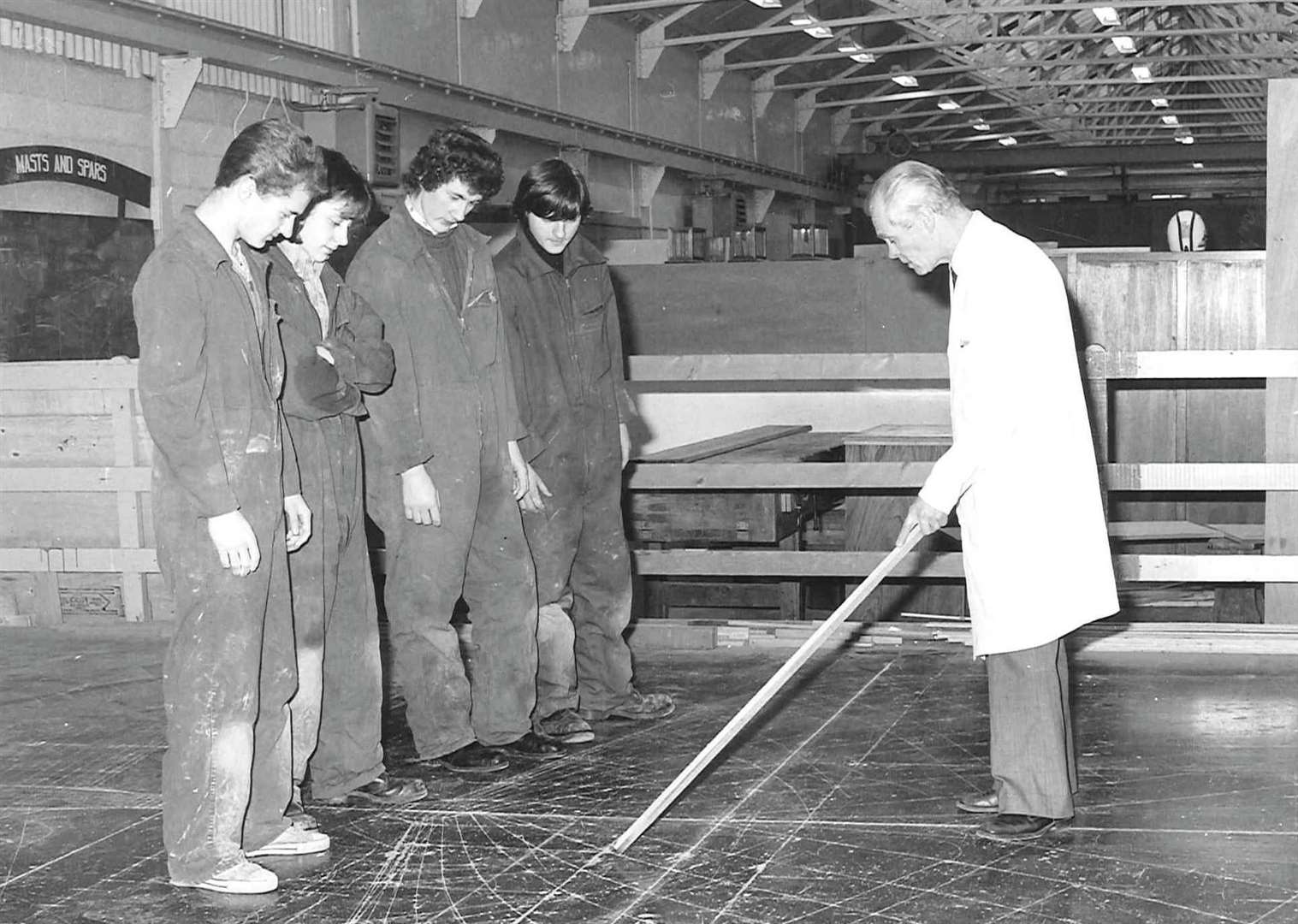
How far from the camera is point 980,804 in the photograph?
3.81 metres

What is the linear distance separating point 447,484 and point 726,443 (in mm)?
3595

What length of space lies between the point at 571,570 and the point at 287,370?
1423 mm

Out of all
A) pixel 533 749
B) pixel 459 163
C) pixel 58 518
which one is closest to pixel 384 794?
pixel 533 749

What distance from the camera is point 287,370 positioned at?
365cm

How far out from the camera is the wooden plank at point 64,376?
22.7 feet

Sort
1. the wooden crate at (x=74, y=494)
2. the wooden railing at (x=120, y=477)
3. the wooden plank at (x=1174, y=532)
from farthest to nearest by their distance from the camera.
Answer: the wooden plank at (x=1174, y=532) < the wooden crate at (x=74, y=494) < the wooden railing at (x=120, y=477)

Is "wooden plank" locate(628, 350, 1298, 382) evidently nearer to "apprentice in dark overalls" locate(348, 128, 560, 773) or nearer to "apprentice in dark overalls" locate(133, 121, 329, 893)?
"apprentice in dark overalls" locate(348, 128, 560, 773)

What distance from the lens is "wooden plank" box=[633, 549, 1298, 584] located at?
564cm

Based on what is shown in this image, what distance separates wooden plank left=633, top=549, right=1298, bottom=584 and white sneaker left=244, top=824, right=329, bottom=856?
275 cm

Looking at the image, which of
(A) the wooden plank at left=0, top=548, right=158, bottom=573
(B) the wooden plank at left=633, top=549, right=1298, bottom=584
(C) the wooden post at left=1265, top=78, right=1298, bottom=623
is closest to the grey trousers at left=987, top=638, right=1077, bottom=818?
(B) the wooden plank at left=633, top=549, right=1298, bottom=584

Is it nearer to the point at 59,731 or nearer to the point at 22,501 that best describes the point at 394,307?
the point at 59,731

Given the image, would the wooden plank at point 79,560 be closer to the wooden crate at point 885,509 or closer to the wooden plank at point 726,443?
the wooden plank at point 726,443

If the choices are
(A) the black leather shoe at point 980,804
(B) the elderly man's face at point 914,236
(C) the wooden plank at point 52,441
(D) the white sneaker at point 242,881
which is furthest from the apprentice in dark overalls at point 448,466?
(C) the wooden plank at point 52,441

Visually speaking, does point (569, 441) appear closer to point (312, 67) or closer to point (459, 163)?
point (459, 163)
